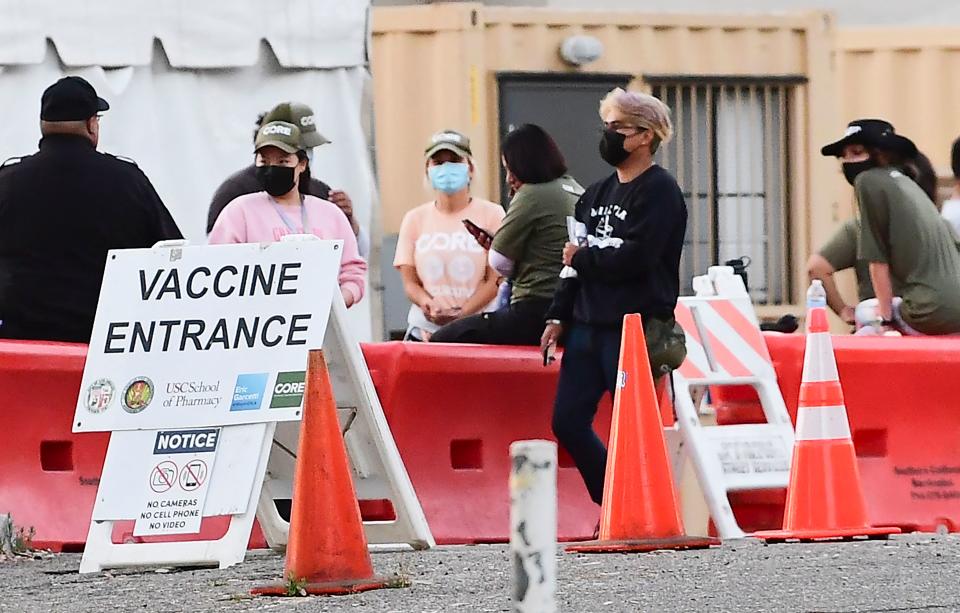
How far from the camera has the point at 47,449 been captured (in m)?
9.34

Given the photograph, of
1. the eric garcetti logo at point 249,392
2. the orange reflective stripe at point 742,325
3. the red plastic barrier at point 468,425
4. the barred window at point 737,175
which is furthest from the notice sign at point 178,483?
the barred window at point 737,175

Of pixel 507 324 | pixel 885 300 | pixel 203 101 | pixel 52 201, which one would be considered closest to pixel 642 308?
pixel 507 324

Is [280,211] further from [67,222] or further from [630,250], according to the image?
[630,250]

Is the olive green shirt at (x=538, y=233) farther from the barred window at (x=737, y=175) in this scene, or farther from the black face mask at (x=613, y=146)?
the barred window at (x=737, y=175)

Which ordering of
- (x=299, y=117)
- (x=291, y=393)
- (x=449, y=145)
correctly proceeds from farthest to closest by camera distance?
1. (x=449, y=145)
2. (x=299, y=117)
3. (x=291, y=393)

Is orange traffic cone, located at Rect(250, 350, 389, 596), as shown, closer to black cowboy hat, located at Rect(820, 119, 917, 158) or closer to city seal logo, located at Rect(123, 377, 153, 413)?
city seal logo, located at Rect(123, 377, 153, 413)

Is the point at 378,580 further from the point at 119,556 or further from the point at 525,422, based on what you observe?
the point at 525,422

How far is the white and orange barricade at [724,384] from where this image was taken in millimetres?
9227

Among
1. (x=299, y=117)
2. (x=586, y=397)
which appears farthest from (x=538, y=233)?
(x=299, y=117)

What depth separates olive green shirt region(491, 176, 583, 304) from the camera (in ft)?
31.4

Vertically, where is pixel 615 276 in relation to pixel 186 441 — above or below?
above

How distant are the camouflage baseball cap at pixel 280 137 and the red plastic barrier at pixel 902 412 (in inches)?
90.0

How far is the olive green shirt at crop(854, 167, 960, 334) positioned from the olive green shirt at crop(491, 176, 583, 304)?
1311 mm

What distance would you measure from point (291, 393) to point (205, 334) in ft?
1.43
